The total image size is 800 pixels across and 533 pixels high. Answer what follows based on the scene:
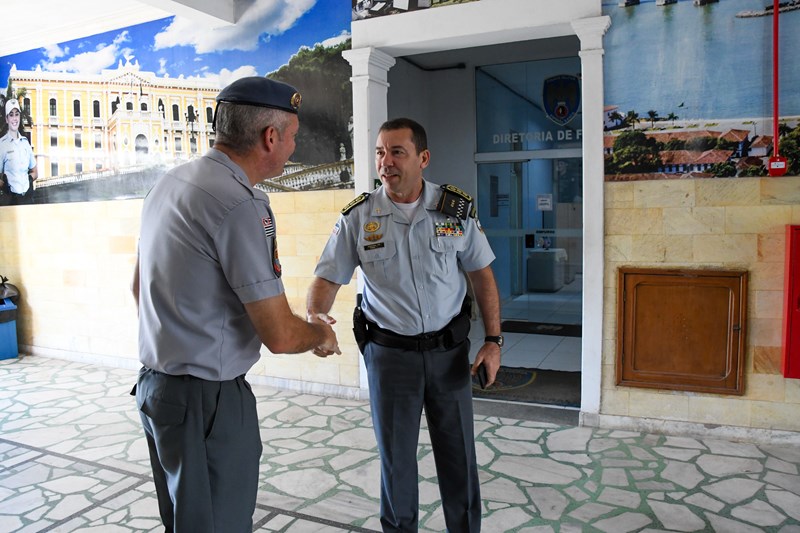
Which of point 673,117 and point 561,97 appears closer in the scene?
point 673,117

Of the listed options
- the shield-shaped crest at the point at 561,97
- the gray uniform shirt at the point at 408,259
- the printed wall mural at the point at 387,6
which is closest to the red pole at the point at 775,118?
the printed wall mural at the point at 387,6

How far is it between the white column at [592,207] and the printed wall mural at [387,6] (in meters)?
1.00

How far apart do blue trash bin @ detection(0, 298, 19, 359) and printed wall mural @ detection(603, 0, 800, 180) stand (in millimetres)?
6573

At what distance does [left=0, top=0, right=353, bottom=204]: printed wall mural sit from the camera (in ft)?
17.3

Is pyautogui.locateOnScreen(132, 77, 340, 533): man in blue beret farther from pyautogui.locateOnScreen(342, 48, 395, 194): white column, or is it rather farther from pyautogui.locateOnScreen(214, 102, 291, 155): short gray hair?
pyautogui.locateOnScreen(342, 48, 395, 194): white column

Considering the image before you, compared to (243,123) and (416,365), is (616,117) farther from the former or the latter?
(243,123)

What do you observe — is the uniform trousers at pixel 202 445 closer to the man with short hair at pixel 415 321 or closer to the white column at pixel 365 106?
the man with short hair at pixel 415 321

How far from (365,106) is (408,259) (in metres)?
2.74

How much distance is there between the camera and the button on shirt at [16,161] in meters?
7.16

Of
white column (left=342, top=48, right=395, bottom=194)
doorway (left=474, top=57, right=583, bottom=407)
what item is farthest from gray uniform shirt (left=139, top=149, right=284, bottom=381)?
doorway (left=474, top=57, right=583, bottom=407)

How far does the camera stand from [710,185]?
4102 mm

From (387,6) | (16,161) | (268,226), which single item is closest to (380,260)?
(268,226)

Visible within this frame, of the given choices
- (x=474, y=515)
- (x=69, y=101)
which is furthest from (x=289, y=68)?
(x=474, y=515)

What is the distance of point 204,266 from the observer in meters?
1.69
